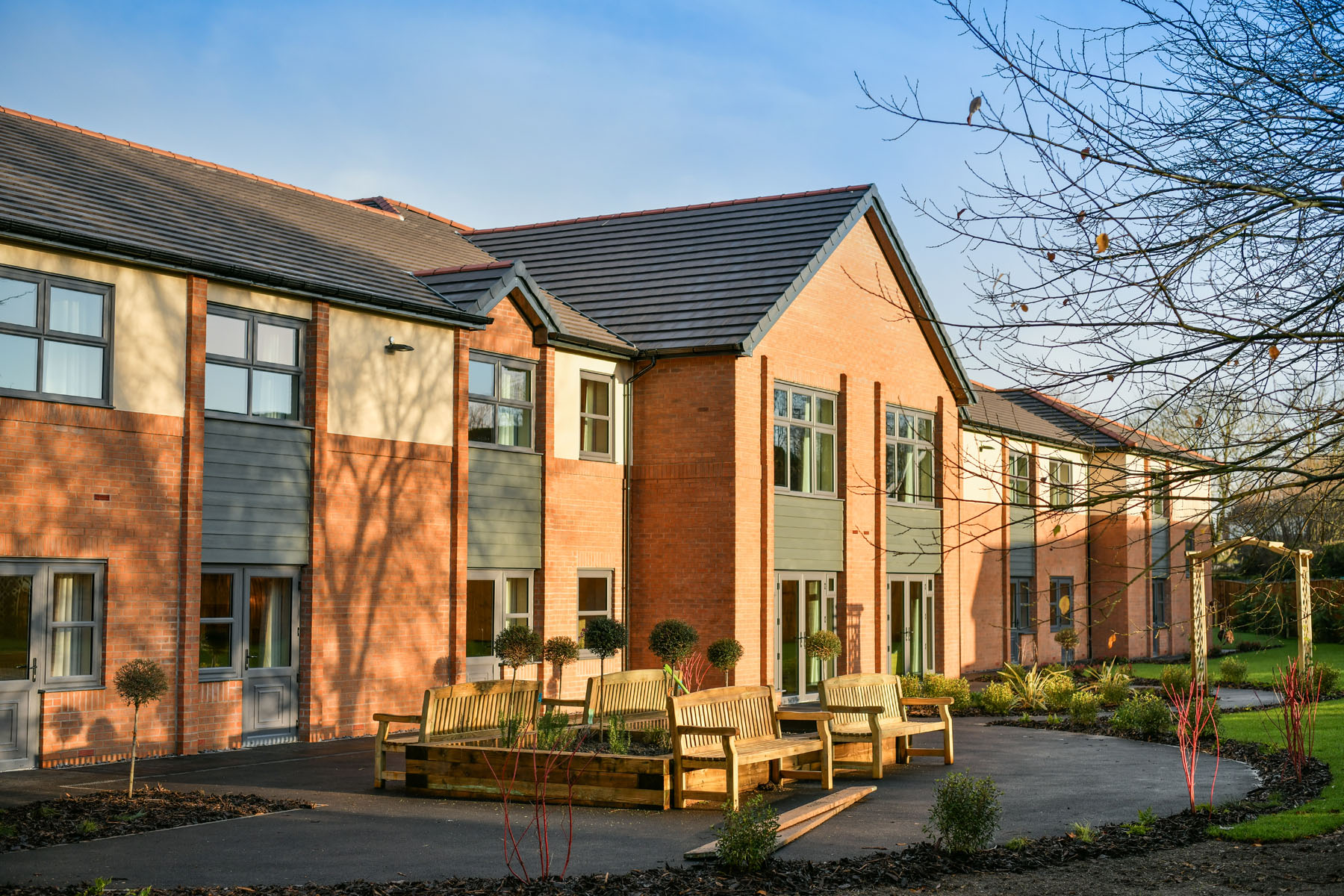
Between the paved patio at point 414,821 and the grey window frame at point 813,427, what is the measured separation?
8.19 meters

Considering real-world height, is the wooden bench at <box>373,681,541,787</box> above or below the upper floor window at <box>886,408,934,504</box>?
below

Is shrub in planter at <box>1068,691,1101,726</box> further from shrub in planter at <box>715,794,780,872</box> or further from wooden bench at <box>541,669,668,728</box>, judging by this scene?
shrub in planter at <box>715,794,780,872</box>

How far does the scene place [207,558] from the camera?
16203mm

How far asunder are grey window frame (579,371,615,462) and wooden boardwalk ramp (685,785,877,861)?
10603 millimetres

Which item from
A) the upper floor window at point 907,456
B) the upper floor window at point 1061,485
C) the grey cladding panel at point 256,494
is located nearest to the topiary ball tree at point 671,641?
the upper floor window at point 1061,485

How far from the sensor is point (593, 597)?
2270 cm

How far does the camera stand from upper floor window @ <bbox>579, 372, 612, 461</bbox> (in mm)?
22625

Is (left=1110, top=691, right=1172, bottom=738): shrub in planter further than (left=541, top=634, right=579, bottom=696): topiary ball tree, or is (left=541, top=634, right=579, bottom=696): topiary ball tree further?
(left=541, top=634, right=579, bottom=696): topiary ball tree

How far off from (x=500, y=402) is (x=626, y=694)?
6.87 m

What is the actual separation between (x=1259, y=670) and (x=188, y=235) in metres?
28.3

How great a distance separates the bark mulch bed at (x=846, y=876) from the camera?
843 centimetres

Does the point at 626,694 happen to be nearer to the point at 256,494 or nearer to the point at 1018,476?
the point at 256,494

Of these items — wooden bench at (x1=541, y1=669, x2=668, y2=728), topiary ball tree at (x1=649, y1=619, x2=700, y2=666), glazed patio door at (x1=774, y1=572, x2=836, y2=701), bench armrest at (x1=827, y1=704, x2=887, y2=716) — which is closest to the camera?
bench armrest at (x1=827, y1=704, x2=887, y2=716)

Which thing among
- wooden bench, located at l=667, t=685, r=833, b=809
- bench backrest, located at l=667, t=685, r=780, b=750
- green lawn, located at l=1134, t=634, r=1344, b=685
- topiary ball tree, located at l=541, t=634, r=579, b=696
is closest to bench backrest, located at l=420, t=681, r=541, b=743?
bench backrest, located at l=667, t=685, r=780, b=750
